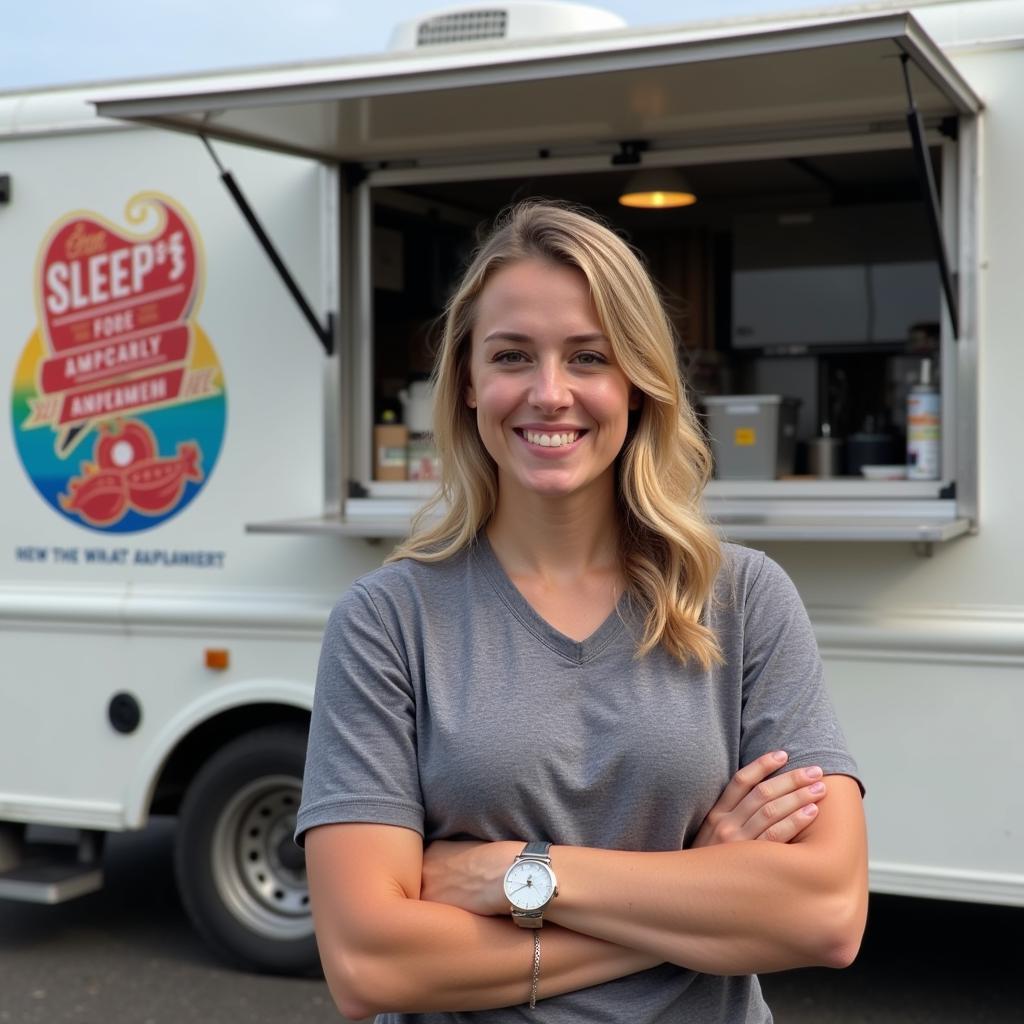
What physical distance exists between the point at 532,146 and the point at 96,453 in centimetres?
182

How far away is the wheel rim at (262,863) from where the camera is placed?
4.98 meters

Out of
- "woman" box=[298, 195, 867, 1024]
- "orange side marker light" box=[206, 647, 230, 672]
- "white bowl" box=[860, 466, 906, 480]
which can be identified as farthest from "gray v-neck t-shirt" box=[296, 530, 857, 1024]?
"orange side marker light" box=[206, 647, 230, 672]

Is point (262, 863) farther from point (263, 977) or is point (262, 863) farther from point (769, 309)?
point (769, 309)

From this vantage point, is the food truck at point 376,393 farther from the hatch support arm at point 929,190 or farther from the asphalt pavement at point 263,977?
the asphalt pavement at point 263,977

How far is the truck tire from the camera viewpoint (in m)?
4.93

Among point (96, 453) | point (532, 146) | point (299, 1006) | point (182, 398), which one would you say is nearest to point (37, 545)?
point (96, 453)

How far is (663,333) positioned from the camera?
6.48 ft

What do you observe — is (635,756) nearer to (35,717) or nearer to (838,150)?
(838,150)

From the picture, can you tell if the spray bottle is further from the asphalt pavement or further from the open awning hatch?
the asphalt pavement

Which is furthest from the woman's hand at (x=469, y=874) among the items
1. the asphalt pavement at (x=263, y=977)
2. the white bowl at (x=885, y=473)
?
the asphalt pavement at (x=263, y=977)

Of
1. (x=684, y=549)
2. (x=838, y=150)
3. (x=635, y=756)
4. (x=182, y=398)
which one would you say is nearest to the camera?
(x=635, y=756)

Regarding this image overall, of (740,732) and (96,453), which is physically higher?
(96,453)

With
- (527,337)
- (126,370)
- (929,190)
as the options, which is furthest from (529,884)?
(126,370)

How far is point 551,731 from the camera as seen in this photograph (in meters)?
1.79
